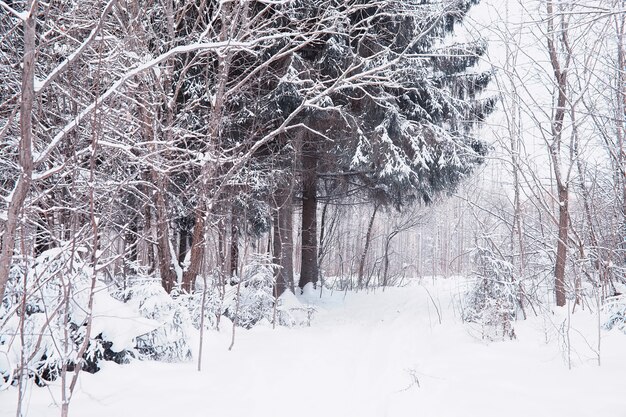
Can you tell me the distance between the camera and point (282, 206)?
25.7 feet

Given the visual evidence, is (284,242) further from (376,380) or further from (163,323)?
(376,380)

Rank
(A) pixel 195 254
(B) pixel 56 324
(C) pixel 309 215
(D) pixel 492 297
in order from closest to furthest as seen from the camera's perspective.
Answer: (B) pixel 56 324
(A) pixel 195 254
(D) pixel 492 297
(C) pixel 309 215

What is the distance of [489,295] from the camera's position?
6.57 meters

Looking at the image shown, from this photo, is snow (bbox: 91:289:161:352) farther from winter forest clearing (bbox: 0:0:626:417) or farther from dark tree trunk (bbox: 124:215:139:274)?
dark tree trunk (bbox: 124:215:139:274)

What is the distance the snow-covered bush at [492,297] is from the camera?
19.2 feet

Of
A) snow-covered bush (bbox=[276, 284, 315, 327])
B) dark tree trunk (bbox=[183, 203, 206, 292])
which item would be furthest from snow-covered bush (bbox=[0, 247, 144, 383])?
snow-covered bush (bbox=[276, 284, 315, 327])

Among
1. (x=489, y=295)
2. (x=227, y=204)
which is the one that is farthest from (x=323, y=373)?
(x=227, y=204)

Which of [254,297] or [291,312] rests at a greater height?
[254,297]

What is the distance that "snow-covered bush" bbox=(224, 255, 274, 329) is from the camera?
25.5 feet

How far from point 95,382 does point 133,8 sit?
4531 mm

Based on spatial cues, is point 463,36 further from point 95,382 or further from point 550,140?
point 95,382

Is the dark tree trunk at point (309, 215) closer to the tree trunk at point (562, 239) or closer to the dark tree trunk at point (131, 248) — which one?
the dark tree trunk at point (131, 248)

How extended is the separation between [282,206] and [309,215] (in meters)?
3.52

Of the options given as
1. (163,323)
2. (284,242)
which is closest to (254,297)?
(284,242)
